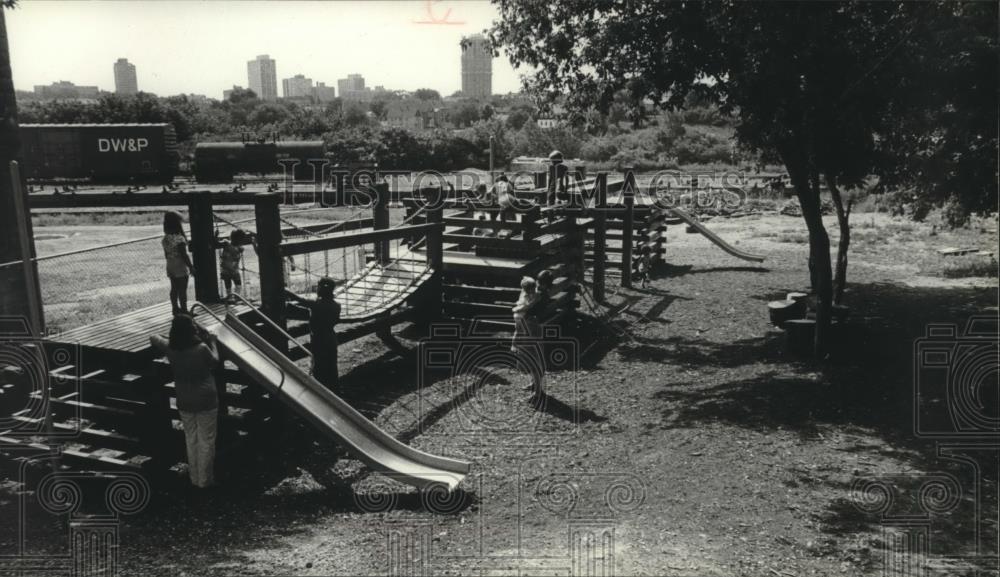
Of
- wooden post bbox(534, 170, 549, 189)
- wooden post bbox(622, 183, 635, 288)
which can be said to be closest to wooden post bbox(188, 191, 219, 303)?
wooden post bbox(534, 170, 549, 189)

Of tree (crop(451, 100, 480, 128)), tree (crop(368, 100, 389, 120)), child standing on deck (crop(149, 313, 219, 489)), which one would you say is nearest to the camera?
child standing on deck (crop(149, 313, 219, 489))

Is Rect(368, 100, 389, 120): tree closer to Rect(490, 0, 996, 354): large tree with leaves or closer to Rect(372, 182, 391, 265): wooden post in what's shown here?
Rect(372, 182, 391, 265): wooden post

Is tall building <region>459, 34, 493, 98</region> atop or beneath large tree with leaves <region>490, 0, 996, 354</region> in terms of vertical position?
atop

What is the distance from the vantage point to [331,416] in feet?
24.1

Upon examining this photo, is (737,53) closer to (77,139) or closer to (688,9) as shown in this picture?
(688,9)

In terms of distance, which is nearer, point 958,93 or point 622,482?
point 622,482

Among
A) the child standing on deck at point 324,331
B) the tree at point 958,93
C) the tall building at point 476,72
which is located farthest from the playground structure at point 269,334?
the tall building at point 476,72

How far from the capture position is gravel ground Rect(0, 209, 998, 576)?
5.74 m

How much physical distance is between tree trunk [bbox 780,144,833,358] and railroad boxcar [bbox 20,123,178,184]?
38.8 m

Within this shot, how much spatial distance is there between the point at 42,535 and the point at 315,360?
131 inches

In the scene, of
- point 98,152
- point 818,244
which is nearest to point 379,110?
point 98,152

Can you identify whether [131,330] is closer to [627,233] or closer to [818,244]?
[818,244]

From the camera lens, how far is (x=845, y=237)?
12.7 m

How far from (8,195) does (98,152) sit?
3617 centimetres
